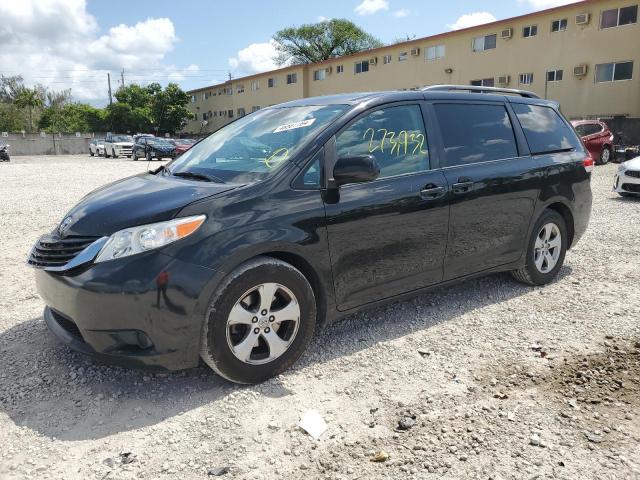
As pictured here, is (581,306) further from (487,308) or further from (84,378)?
(84,378)

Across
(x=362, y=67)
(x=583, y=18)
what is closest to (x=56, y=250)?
(x=583, y=18)

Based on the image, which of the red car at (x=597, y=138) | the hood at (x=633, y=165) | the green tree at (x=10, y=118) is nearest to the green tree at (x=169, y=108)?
the green tree at (x=10, y=118)

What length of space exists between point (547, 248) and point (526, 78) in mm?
27750

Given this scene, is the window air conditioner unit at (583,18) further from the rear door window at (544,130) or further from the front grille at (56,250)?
the front grille at (56,250)

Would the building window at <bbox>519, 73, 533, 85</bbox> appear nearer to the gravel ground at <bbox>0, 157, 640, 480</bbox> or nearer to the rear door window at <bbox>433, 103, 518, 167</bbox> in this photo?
the rear door window at <bbox>433, 103, 518, 167</bbox>

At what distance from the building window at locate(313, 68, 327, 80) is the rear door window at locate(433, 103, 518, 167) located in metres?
41.8

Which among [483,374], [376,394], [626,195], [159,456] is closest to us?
[159,456]

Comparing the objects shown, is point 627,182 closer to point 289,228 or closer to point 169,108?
point 289,228

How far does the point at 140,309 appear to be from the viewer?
2.73 meters

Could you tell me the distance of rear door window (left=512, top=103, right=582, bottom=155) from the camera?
4699 mm

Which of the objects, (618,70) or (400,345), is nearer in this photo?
(400,345)

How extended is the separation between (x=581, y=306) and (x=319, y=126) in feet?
9.21

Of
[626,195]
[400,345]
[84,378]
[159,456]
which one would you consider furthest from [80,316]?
[626,195]

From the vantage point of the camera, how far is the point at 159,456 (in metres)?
2.51
